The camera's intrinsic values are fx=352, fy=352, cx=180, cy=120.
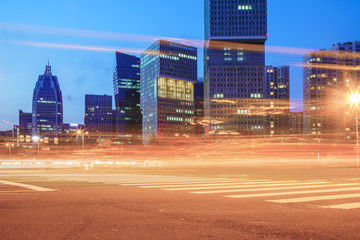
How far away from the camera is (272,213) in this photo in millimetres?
7625

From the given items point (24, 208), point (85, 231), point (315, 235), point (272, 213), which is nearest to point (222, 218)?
point (272, 213)

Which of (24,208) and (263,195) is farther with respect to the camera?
(263,195)

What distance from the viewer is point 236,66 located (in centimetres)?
18262

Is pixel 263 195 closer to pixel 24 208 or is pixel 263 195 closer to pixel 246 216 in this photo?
pixel 246 216

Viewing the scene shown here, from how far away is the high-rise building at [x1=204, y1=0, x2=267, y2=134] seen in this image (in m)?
180

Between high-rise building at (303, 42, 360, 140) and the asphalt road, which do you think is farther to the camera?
high-rise building at (303, 42, 360, 140)

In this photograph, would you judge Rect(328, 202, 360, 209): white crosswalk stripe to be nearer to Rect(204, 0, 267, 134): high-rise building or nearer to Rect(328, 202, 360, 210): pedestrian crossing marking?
Rect(328, 202, 360, 210): pedestrian crossing marking

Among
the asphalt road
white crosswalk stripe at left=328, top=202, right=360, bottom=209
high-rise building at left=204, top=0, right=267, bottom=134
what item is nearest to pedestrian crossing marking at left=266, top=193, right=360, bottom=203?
the asphalt road

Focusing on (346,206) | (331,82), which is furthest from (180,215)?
(331,82)

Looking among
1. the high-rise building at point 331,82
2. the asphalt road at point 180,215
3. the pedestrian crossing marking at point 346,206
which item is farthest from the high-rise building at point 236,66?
the pedestrian crossing marking at point 346,206

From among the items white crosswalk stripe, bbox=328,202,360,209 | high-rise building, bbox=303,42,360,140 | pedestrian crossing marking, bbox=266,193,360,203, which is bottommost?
pedestrian crossing marking, bbox=266,193,360,203

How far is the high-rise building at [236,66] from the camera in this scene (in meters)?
180

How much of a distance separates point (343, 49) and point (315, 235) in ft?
676

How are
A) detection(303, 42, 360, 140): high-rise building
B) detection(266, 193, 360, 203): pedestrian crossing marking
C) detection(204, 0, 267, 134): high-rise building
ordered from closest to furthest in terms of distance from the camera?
detection(266, 193, 360, 203): pedestrian crossing marking < detection(303, 42, 360, 140): high-rise building < detection(204, 0, 267, 134): high-rise building
